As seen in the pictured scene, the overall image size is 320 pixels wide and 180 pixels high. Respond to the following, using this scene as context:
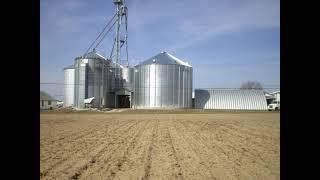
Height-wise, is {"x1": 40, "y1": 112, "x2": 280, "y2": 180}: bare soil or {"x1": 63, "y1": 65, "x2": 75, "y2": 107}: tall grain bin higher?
{"x1": 63, "y1": 65, "x2": 75, "y2": 107}: tall grain bin

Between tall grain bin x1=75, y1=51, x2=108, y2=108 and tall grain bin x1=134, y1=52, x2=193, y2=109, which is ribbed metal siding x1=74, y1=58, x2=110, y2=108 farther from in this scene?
tall grain bin x1=134, y1=52, x2=193, y2=109

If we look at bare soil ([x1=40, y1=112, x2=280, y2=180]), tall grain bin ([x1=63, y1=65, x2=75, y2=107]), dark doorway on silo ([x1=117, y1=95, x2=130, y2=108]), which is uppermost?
tall grain bin ([x1=63, y1=65, x2=75, y2=107])

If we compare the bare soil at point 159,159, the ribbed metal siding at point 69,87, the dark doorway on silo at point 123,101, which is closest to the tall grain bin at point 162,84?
the dark doorway on silo at point 123,101

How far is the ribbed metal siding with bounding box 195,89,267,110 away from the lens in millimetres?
74312

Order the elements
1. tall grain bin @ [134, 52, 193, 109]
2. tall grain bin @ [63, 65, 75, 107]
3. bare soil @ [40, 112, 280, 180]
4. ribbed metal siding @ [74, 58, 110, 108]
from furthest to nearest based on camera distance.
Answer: tall grain bin @ [134, 52, 193, 109] < tall grain bin @ [63, 65, 75, 107] < ribbed metal siding @ [74, 58, 110, 108] < bare soil @ [40, 112, 280, 180]

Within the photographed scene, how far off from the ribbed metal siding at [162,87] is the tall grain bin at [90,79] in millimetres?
7119

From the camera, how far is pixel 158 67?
6819cm

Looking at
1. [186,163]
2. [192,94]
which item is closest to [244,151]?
[186,163]

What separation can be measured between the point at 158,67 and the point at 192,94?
926cm

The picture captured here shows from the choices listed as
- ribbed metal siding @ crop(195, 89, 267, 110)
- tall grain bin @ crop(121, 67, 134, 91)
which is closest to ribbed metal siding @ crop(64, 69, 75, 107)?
tall grain bin @ crop(121, 67, 134, 91)

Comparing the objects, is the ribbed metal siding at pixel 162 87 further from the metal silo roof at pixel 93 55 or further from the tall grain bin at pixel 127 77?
the metal silo roof at pixel 93 55

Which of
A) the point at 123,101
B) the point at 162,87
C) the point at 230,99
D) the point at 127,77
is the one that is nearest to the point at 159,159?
the point at 162,87

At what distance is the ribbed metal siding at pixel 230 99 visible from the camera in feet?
244

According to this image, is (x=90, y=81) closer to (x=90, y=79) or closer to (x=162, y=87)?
(x=90, y=79)
